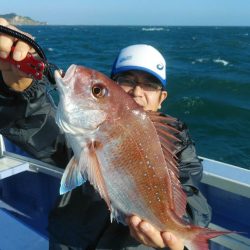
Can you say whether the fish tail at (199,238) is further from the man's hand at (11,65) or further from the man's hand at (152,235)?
the man's hand at (11,65)

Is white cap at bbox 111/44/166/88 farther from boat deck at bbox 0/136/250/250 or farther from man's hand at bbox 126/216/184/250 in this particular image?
man's hand at bbox 126/216/184/250

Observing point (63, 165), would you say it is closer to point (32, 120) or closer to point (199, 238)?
point (32, 120)

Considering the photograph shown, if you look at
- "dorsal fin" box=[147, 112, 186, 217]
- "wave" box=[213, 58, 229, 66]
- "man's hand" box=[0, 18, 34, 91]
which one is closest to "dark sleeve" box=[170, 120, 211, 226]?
"dorsal fin" box=[147, 112, 186, 217]

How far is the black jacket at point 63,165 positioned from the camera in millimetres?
2221

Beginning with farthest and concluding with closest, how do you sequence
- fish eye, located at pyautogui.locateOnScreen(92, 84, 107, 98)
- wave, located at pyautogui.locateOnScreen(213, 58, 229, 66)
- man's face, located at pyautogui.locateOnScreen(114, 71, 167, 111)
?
wave, located at pyautogui.locateOnScreen(213, 58, 229, 66)
man's face, located at pyautogui.locateOnScreen(114, 71, 167, 111)
fish eye, located at pyautogui.locateOnScreen(92, 84, 107, 98)

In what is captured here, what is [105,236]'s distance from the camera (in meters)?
2.43

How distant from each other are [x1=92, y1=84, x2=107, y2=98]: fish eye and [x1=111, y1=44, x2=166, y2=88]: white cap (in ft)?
2.75

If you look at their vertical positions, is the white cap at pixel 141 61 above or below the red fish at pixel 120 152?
above

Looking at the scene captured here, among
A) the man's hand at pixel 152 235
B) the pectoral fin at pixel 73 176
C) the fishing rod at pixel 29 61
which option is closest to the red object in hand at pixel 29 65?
the fishing rod at pixel 29 61

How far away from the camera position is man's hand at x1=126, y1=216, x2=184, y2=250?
1.93 metres

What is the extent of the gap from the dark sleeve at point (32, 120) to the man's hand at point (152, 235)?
0.74m

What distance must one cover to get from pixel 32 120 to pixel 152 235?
90cm

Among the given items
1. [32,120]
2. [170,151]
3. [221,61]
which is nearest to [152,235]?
[170,151]

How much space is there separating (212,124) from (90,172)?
11192 millimetres
